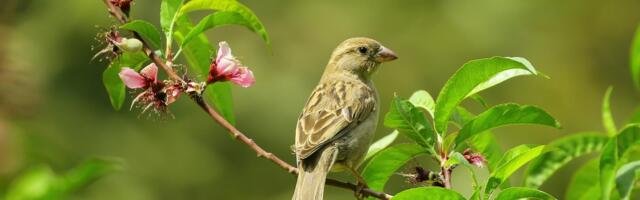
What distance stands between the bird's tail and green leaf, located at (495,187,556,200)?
140cm

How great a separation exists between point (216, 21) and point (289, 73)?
26.4ft

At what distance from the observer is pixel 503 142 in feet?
36.8

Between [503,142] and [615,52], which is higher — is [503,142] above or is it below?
below

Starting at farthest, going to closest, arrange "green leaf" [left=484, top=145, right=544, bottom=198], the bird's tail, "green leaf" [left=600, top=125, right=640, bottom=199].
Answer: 1. the bird's tail
2. "green leaf" [left=600, top=125, right=640, bottom=199]
3. "green leaf" [left=484, top=145, right=544, bottom=198]

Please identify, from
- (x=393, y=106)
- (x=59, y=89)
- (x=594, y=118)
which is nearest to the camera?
(x=393, y=106)

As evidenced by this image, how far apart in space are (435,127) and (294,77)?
8133mm

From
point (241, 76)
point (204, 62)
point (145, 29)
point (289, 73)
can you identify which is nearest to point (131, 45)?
point (145, 29)

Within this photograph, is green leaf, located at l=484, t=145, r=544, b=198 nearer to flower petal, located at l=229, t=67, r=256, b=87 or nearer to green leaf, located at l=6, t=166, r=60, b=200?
flower petal, located at l=229, t=67, r=256, b=87

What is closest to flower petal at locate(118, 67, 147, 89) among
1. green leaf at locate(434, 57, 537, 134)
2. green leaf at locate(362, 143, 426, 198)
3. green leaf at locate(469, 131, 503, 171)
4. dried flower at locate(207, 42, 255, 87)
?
dried flower at locate(207, 42, 255, 87)

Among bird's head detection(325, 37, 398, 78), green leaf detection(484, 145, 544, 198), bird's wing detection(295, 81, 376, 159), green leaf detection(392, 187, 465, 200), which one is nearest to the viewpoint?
green leaf detection(392, 187, 465, 200)

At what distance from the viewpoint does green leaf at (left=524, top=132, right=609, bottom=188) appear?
381cm

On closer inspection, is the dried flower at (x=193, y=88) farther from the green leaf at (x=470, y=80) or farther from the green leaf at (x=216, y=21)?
the green leaf at (x=470, y=80)

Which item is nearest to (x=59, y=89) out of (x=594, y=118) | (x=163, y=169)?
(x=163, y=169)

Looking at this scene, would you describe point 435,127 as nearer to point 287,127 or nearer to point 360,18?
point 287,127
